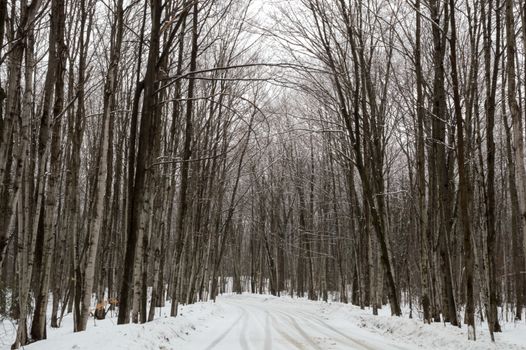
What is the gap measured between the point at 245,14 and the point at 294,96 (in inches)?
407

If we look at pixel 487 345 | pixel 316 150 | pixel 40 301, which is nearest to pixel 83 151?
pixel 316 150

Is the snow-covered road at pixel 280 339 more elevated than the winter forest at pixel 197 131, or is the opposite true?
the winter forest at pixel 197 131

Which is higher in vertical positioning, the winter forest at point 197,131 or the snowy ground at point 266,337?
the winter forest at point 197,131

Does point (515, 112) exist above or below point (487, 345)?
above

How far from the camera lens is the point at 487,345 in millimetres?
7473

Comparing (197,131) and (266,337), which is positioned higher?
(197,131)

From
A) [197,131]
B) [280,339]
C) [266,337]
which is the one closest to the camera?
[280,339]

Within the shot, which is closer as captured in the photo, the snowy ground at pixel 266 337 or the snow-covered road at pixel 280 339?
the snowy ground at pixel 266 337

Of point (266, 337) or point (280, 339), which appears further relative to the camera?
point (266, 337)

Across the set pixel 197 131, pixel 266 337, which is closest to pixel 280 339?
pixel 266 337

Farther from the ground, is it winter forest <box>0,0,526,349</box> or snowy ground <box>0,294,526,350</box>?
winter forest <box>0,0,526,349</box>

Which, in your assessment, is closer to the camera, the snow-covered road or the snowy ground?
the snowy ground

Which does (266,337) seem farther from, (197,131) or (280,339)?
(197,131)

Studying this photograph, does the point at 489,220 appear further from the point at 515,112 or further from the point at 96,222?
the point at 96,222
